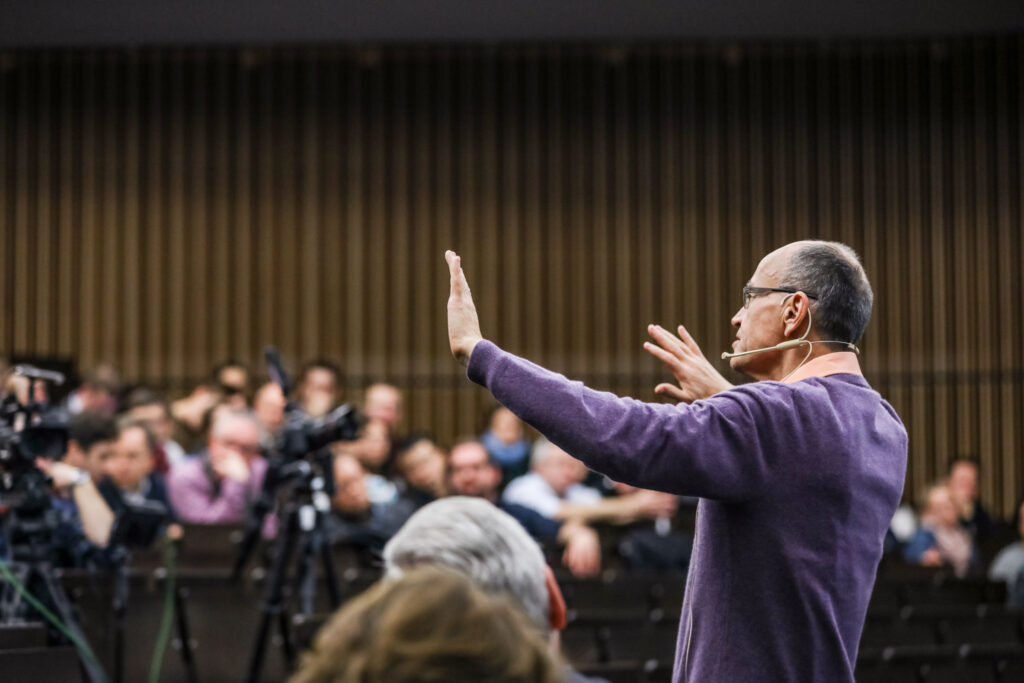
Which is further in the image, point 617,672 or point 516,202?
point 516,202

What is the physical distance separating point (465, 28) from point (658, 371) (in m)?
2.81

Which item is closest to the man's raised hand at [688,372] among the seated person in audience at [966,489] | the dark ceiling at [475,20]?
the seated person in audience at [966,489]

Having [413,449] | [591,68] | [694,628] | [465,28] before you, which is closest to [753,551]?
[694,628]

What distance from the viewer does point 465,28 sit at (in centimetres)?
864

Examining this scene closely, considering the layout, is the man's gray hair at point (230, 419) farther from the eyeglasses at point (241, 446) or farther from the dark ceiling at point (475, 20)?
the dark ceiling at point (475, 20)

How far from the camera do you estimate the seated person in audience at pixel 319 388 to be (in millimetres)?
5926

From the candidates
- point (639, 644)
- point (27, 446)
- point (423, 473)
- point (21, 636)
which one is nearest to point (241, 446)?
point (423, 473)

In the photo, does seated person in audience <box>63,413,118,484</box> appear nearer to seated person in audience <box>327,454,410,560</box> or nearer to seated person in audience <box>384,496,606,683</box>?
seated person in audience <box>327,454,410,560</box>

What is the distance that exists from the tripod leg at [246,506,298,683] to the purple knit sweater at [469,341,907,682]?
7.78 feet

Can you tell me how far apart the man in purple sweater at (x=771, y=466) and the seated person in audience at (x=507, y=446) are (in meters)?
4.77

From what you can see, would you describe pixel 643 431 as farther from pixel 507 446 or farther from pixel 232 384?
pixel 507 446

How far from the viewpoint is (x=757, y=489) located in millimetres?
1766

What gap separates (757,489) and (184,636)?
9.68 ft

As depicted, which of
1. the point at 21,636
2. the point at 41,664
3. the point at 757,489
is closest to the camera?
the point at 757,489
